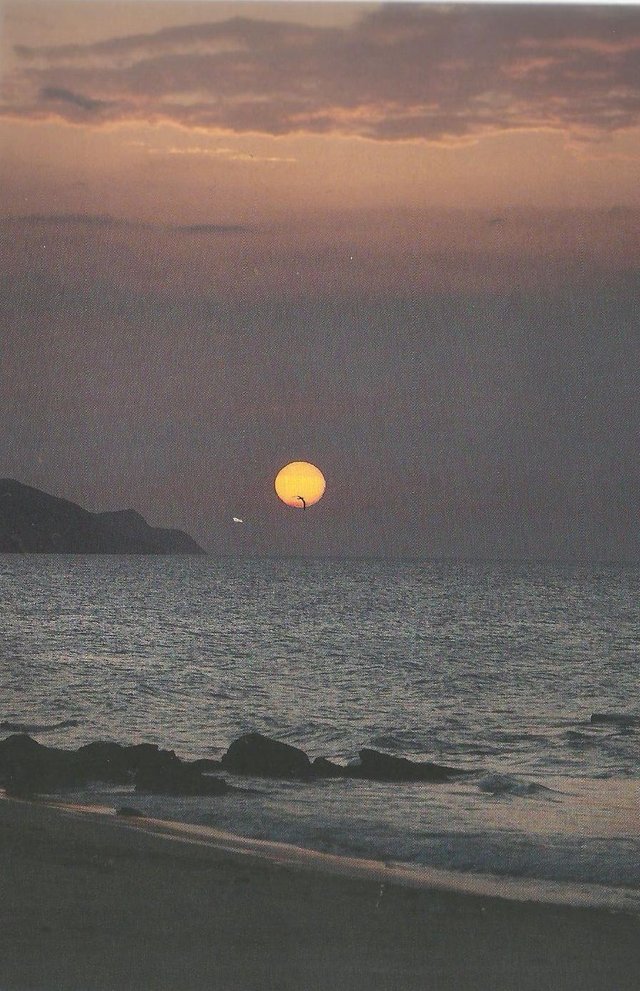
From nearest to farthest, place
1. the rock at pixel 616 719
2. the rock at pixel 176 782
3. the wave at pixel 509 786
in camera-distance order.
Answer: the rock at pixel 176 782 < the wave at pixel 509 786 < the rock at pixel 616 719

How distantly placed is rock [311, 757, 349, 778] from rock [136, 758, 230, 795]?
58.1 inches

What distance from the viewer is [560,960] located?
18.7 ft

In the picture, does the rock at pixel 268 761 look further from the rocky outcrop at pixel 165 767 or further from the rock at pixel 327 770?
the rock at pixel 327 770

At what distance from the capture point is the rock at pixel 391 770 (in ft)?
41.6

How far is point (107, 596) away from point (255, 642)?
29.7 metres

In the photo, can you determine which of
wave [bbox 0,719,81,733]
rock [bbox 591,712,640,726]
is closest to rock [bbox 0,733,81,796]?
wave [bbox 0,719,81,733]

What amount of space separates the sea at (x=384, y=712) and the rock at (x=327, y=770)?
16.0 inches

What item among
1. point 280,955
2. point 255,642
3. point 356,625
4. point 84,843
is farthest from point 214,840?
point 356,625

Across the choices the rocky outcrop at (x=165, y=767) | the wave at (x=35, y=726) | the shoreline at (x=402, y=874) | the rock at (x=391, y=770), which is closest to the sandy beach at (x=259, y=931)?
the shoreline at (x=402, y=874)

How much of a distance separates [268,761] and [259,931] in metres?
6.89

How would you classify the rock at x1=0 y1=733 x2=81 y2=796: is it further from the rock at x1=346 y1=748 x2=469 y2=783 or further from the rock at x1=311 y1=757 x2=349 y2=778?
the rock at x1=346 y1=748 x2=469 y2=783

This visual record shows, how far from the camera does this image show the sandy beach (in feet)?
16.6

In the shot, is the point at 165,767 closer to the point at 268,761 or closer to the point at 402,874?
the point at 268,761

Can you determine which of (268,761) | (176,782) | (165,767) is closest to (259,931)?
(176,782)
